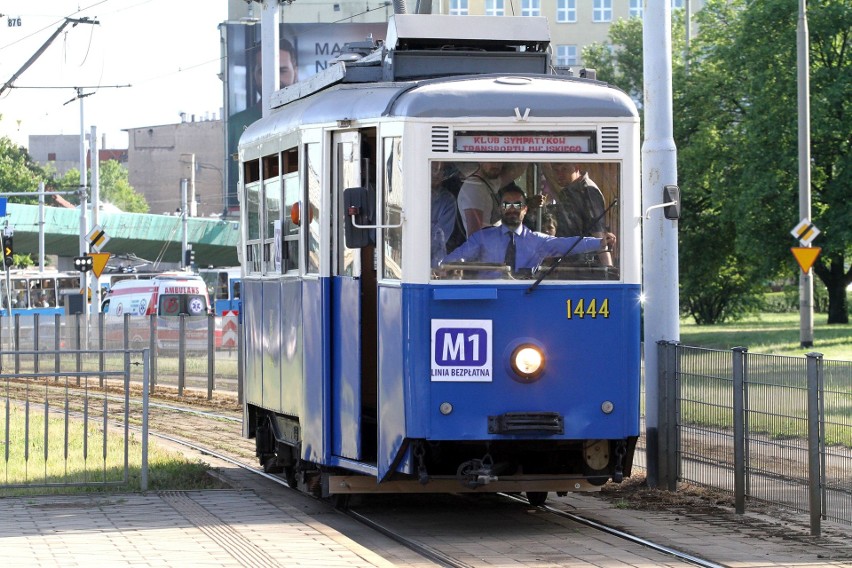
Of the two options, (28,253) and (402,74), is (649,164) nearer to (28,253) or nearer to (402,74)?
(402,74)

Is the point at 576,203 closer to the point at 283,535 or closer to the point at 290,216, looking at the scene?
the point at 290,216

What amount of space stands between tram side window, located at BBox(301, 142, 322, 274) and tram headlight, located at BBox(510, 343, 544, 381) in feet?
5.85

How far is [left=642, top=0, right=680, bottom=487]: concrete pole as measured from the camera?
1320 centimetres

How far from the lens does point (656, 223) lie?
13.4m

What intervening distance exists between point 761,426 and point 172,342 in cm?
1884

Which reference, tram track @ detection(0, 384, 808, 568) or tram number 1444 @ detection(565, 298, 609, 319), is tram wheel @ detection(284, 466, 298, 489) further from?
tram number 1444 @ detection(565, 298, 609, 319)

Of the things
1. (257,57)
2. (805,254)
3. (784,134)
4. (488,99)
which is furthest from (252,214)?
(257,57)

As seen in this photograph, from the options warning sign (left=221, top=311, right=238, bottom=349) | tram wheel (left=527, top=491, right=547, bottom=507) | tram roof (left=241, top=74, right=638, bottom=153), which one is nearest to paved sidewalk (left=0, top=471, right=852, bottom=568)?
tram wheel (left=527, top=491, right=547, bottom=507)

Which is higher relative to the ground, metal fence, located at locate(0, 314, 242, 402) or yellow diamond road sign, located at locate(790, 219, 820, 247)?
yellow diamond road sign, located at locate(790, 219, 820, 247)

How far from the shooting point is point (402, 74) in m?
11.3

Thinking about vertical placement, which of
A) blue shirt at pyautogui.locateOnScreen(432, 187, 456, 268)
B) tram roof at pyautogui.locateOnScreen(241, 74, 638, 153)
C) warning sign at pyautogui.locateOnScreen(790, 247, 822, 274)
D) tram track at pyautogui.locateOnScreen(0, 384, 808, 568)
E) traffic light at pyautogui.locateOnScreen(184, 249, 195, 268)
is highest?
traffic light at pyautogui.locateOnScreen(184, 249, 195, 268)

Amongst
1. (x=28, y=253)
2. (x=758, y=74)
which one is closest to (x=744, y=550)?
(x=758, y=74)

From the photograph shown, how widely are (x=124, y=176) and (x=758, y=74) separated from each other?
305 ft

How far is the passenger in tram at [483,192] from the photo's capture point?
10.3 metres
